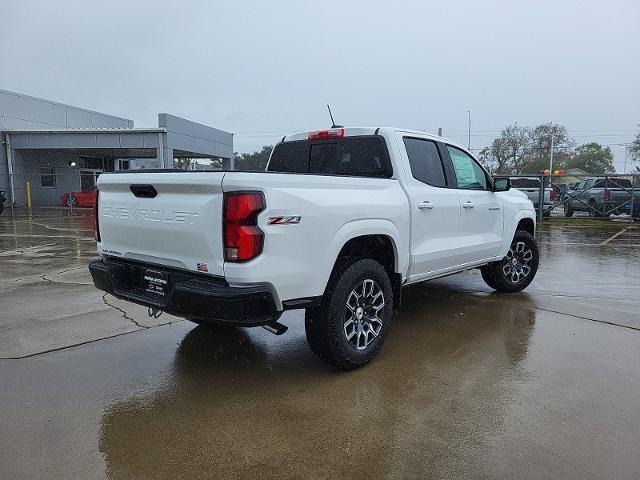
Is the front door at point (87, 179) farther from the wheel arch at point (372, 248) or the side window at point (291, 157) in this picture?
the wheel arch at point (372, 248)

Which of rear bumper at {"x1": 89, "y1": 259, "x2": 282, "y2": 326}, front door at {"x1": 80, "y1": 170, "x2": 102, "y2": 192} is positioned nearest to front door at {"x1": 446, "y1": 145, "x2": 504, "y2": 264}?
rear bumper at {"x1": 89, "y1": 259, "x2": 282, "y2": 326}

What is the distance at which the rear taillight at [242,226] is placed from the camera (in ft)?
10.3

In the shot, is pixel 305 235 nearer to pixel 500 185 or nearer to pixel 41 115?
pixel 500 185

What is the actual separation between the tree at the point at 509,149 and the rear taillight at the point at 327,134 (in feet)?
188

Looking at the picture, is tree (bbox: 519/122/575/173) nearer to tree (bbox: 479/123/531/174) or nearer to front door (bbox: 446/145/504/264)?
tree (bbox: 479/123/531/174)

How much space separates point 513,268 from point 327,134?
3275mm

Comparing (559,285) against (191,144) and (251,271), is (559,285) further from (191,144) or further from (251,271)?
(191,144)

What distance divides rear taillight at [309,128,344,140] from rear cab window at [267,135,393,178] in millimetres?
43

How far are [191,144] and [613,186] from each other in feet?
64.7

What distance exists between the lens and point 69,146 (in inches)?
1012

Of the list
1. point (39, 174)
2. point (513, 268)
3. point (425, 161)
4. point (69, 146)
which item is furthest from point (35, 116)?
point (425, 161)

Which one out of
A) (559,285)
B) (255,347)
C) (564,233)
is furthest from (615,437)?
(564,233)

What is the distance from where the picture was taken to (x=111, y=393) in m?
3.70

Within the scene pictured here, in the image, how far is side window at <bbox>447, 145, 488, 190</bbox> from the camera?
5.50 meters
